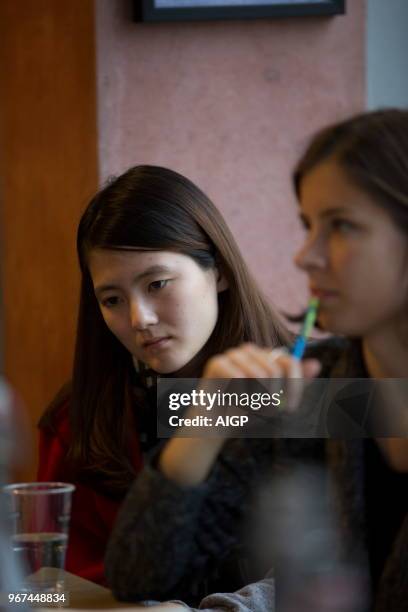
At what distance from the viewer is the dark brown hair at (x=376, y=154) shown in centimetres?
72

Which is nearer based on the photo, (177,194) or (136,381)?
(136,381)

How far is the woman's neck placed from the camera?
0.75 metres

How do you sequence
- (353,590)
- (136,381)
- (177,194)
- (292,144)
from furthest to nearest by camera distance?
(292,144) → (177,194) → (136,381) → (353,590)

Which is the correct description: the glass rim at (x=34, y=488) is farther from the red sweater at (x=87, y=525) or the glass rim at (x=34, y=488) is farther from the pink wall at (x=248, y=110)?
the pink wall at (x=248, y=110)

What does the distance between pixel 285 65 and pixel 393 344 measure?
1.12 metres

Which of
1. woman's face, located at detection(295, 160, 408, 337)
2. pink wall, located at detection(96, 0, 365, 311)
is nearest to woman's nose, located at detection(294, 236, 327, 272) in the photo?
woman's face, located at detection(295, 160, 408, 337)

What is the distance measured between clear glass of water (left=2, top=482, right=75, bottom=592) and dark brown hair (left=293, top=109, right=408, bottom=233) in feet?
1.05

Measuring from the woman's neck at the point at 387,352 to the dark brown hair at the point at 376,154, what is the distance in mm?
77

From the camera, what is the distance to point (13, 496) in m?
0.80

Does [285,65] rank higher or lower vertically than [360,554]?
higher

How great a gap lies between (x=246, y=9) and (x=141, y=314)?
0.89 metres

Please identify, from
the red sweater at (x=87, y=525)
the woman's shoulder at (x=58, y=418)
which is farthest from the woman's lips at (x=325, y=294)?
the woman's shoulder at (x=58, y=418)

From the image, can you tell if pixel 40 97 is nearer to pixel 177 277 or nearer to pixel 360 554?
pixel 177 277

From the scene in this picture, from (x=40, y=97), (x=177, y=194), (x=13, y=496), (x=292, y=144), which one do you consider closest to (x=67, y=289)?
(x=40, y=97)
